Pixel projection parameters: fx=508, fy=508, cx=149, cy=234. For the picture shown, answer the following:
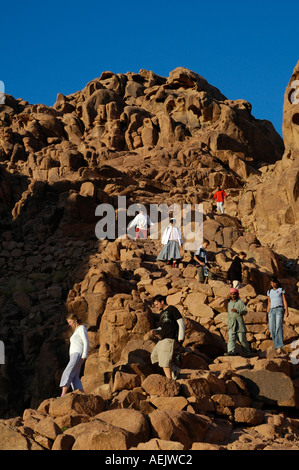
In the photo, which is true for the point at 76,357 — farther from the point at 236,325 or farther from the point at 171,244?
the point at 171,244

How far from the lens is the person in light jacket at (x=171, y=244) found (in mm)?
17250

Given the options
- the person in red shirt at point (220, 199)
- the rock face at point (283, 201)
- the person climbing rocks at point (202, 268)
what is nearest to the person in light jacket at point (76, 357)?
the person climbing rocks at point (202, 268)

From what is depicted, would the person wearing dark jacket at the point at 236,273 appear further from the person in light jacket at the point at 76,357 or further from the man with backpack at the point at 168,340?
the person in light jacket at the point at 76,357

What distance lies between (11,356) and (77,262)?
499cm

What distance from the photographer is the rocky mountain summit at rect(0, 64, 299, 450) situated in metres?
7.75

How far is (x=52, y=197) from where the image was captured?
24141 mm

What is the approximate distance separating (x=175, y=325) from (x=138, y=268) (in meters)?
7.88

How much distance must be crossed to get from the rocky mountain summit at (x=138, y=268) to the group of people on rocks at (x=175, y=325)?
38 cm

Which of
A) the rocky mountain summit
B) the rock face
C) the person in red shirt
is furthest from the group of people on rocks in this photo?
the person in red shirt

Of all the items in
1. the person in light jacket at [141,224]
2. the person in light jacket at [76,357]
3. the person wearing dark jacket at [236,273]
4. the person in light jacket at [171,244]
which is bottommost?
the person in light jacket at [76,357]

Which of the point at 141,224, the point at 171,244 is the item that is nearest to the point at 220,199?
the point at 141,224

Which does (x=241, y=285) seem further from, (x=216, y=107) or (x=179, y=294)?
(x=216, y=107)

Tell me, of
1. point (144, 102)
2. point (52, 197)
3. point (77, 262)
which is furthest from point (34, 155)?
point (77, 262)

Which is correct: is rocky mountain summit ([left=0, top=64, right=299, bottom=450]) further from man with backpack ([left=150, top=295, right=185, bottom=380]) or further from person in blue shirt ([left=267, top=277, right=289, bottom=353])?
man with backpack ([left=150, top=295, right=185, bottom=380])
